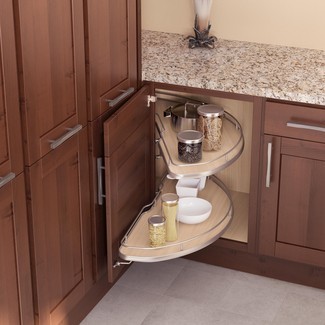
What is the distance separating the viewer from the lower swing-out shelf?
9.73ft

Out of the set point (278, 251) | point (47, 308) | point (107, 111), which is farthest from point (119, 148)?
point (278, 251)

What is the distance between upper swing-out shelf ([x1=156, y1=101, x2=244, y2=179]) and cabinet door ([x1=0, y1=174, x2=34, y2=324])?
77 cm

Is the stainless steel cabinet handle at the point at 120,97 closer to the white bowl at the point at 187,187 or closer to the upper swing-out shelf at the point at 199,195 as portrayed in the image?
the upper swing-out shelf at the point at 199,195

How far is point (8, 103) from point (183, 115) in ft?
3.84

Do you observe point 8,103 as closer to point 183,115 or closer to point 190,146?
point 190,146

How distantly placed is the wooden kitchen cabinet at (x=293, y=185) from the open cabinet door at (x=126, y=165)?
473mm

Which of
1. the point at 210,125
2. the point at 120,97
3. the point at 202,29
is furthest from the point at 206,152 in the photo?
the point at 202,29

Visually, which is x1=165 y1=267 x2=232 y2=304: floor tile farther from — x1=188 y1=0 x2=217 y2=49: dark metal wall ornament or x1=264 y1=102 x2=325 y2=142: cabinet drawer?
x1=188 y1=0 x2=217 y2=49: dark metal wall ornament

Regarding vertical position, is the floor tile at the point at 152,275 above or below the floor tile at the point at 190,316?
above

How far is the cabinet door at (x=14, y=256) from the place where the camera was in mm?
2328

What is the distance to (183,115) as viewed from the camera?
3.27 m

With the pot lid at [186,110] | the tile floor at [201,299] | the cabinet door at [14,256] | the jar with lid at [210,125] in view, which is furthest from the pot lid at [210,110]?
the cabinet door at [14,256]

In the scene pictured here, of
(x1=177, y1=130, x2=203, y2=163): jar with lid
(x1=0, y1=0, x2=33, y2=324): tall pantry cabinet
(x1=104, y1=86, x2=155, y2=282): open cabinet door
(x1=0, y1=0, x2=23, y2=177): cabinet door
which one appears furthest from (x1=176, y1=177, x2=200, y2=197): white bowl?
(x1=0, y1=0, x2=23, y2=177): cabinet door

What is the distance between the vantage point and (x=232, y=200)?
347 cm
